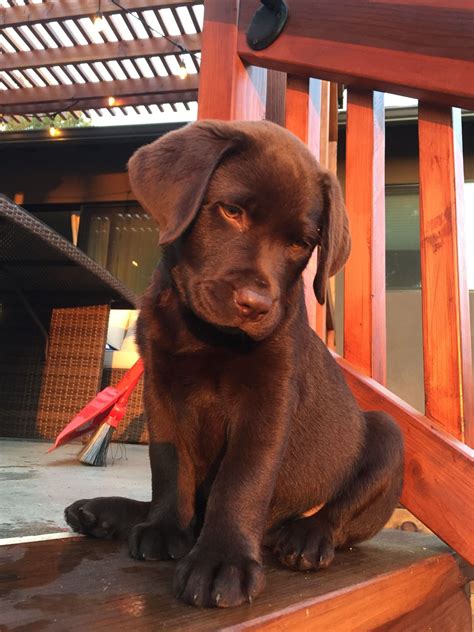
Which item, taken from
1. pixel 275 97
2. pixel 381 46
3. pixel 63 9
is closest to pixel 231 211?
pixel 381 46

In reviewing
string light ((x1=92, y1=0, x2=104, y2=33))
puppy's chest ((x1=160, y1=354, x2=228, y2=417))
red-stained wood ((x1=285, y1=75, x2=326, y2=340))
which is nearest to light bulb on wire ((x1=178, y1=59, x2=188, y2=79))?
string light ((x1=92, y1=0, x2=104, y2=33))

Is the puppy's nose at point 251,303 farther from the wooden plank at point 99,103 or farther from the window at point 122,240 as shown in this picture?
the window at point 122,240

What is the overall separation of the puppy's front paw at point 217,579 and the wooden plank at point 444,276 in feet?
3.07

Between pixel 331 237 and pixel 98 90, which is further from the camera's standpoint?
pixel 98 90

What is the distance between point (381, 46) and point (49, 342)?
3.51 m

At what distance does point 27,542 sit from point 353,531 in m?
0.84

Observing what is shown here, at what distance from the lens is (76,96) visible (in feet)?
22.5

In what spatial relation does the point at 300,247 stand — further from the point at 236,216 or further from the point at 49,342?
the point at 49,342

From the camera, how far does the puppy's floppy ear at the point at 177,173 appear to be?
1.34 metres

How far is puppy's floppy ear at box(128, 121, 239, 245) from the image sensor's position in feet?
4.40

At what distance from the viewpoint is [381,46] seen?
1802 mm

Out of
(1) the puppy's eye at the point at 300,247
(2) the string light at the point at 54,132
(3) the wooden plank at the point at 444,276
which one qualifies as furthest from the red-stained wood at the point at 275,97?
(2) the string light at the point at 54,132

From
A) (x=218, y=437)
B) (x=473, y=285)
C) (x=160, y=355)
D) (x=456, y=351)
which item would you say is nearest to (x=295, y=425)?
(x=218, y=437)

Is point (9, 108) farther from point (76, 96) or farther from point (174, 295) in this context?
point (174, 295)
